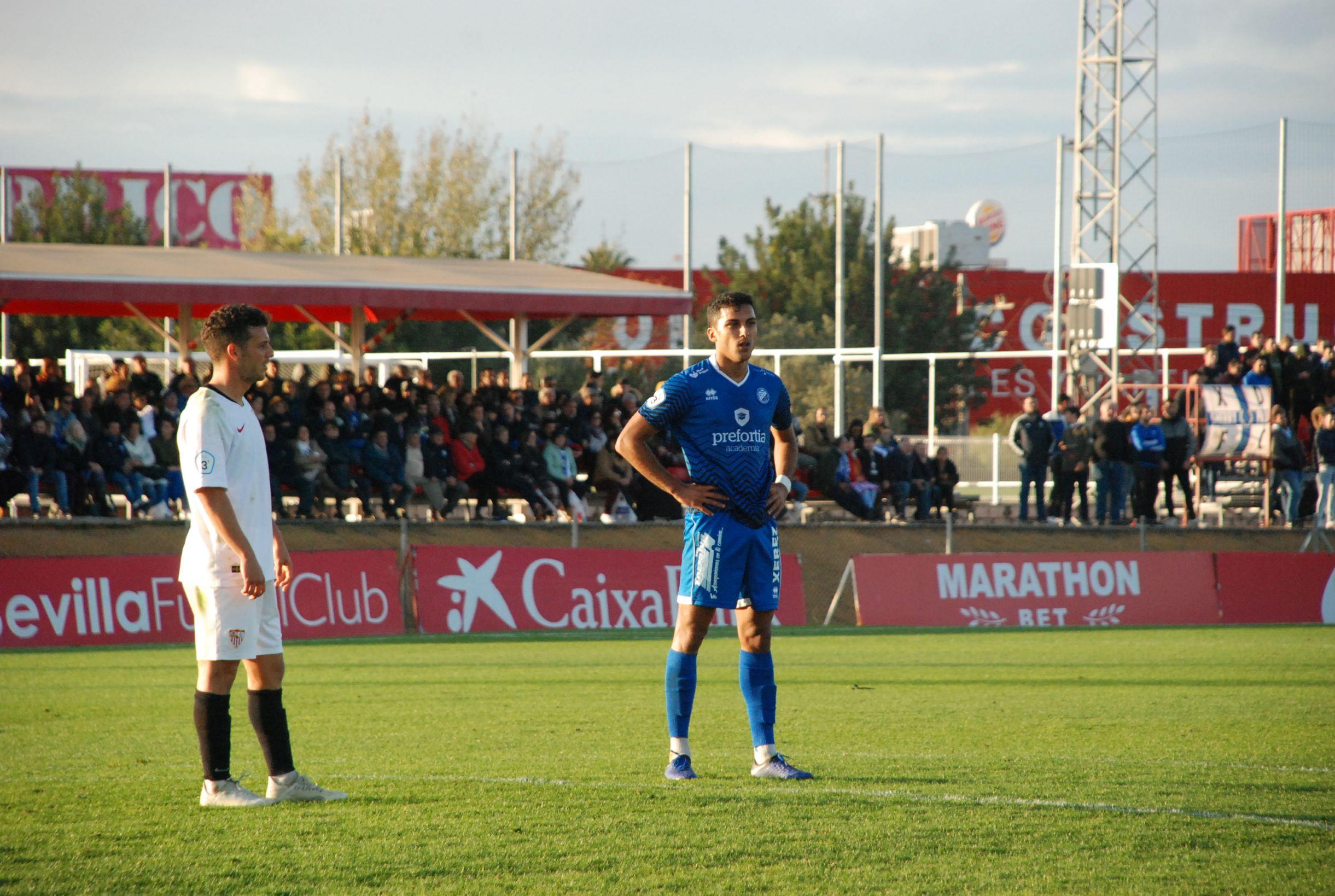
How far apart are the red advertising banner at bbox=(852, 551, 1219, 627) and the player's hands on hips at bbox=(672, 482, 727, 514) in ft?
38.5

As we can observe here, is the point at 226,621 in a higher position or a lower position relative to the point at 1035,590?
higher

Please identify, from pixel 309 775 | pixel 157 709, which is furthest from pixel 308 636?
pixel 309 775

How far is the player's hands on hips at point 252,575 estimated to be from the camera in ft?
18.1

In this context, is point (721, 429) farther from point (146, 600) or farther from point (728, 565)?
point (146, 600)

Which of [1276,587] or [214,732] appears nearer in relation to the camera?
[214,732]

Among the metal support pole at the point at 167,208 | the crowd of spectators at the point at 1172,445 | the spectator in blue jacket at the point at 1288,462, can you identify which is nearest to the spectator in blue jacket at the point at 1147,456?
the crowd of spectators at the point at 1172,445

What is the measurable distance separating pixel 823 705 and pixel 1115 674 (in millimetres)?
3494

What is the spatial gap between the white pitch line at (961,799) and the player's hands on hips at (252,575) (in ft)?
4.55

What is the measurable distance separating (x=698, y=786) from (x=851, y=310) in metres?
42.4

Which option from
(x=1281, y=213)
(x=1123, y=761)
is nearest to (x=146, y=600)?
(x=1123, y=761)

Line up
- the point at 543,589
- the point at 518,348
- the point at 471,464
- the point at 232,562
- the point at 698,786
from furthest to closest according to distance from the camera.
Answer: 1. the point at 518,348
2. the point at 471,464
3. the point at 543,589
4. the point at 698,786
5. the point at 232,562

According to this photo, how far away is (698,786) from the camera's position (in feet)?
20.3

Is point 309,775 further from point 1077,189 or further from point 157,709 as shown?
point 1077,189

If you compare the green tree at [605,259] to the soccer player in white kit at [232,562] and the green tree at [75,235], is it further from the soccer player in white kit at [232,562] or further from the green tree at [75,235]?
the soccer player in white kit at [232,562]
